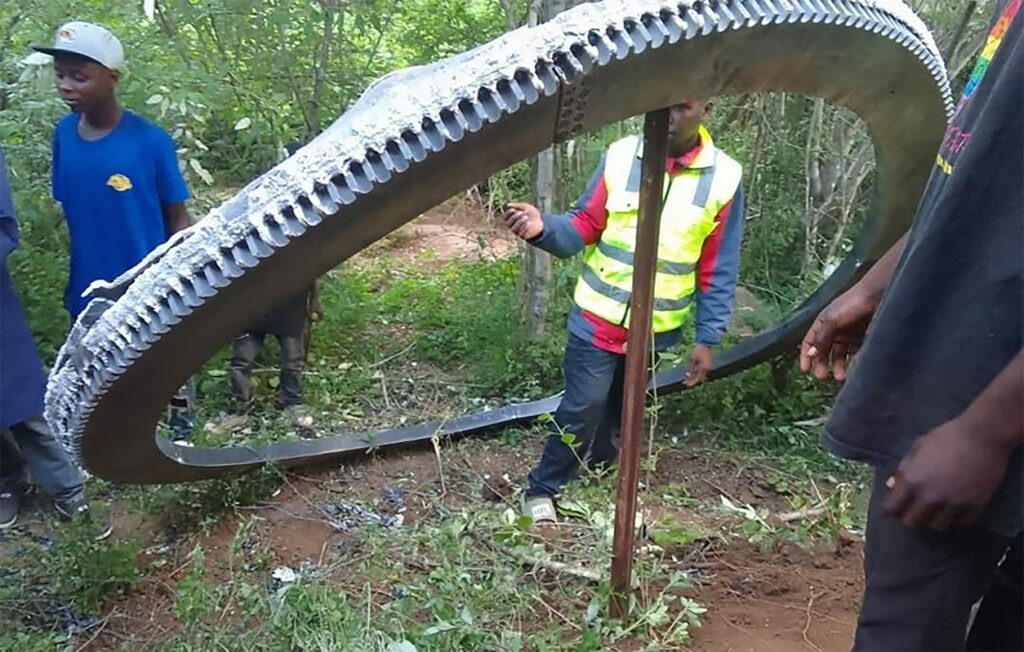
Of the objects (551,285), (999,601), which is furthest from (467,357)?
(999,601)

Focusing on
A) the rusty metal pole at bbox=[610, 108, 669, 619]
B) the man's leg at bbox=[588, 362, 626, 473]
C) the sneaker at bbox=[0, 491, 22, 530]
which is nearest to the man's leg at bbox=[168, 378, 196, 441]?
the sneaker at bbox=[0, 491, 22, 530]

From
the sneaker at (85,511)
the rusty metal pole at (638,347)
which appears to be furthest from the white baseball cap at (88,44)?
the rusty metal pole at (638,347)

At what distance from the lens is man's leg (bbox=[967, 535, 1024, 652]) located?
4.95 feet

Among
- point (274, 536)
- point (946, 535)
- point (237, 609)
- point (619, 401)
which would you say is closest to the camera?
point (946, 535)

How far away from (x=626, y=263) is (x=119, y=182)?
1829 millimetres

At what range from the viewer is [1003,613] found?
1549 mm

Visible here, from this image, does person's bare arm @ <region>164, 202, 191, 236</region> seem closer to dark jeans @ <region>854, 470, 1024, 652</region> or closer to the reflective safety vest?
the reflective safety vest

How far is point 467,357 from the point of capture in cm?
522

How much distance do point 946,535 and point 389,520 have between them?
2471 mm

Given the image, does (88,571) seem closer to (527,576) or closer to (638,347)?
(527,576)

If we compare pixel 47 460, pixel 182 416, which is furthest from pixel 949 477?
pixel 182 416

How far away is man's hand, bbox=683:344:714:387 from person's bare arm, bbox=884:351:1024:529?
2247mm

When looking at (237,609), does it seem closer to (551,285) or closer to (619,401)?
(619,401)

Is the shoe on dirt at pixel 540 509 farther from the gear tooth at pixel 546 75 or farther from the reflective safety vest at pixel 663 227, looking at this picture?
the gear tooth at pixel 546 75
